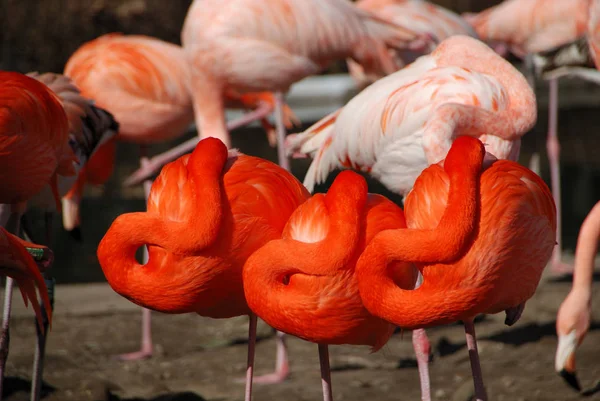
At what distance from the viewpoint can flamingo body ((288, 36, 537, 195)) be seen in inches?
136

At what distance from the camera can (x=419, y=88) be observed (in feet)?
12.2

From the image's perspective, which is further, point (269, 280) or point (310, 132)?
point (310, 132)

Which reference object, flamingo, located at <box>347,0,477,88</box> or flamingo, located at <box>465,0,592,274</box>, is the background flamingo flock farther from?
flamingo, located at <box>465,0,592,274</box>

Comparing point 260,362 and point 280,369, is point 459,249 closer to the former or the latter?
point 280,369

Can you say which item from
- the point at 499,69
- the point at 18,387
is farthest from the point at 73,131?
the point at 499,69

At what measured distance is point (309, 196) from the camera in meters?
3.24

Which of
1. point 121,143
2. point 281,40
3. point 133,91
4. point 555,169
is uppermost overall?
point 281,40

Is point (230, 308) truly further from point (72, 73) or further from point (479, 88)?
point (72, 73)

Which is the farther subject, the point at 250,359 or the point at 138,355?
the point at 138,355

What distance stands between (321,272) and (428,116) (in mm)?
1157

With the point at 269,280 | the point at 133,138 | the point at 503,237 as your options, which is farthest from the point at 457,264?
the point at 133,138

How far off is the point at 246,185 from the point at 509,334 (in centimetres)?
228

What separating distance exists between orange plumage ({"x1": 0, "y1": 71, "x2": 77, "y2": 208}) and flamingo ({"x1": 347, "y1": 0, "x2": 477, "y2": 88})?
200cm

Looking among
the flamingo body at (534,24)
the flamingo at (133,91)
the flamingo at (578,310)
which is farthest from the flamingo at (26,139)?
the flamingo body at (534,24)
